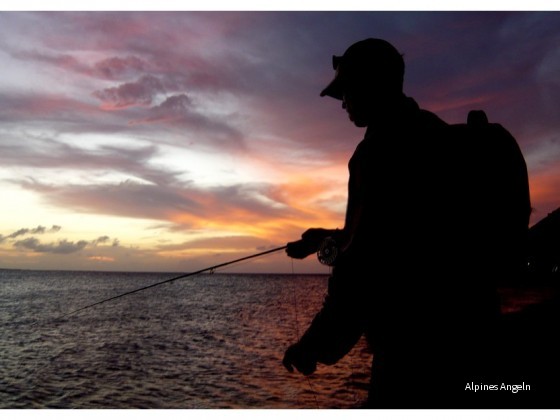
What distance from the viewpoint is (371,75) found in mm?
1949

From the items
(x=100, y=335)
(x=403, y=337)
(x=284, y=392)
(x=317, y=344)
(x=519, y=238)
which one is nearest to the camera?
(x=519, y=238)

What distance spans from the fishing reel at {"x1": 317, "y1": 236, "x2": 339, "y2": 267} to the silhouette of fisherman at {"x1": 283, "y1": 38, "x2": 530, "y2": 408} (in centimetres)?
15

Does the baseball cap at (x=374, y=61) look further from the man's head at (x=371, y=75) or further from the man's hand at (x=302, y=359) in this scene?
the man's hand at (x=302, y=359)

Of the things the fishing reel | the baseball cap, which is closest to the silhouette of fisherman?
the baseball cap

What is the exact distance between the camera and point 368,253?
174cm

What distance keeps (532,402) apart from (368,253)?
18.6 ft

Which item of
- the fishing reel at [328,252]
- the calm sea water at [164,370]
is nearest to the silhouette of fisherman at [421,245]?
the fishing reel at [328,252]

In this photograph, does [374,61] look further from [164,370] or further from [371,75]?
[164,370]

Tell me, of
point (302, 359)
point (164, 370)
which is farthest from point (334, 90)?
point (164, 370)

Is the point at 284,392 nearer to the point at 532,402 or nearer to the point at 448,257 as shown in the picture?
the point at 532,402

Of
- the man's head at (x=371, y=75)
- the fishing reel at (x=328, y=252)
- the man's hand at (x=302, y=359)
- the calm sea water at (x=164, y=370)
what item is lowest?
the calm sea water at (x=164, y=370)

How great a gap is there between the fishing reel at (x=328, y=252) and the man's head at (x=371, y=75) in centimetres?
63

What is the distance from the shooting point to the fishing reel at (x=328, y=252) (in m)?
2.03
